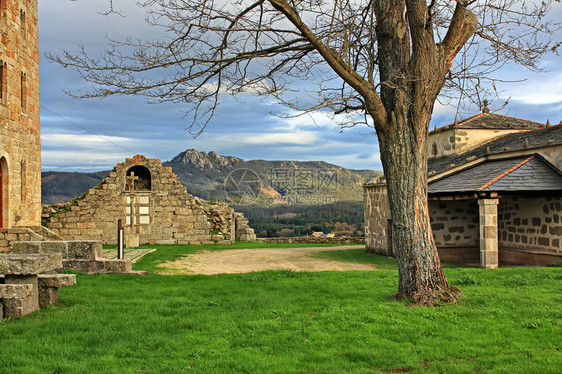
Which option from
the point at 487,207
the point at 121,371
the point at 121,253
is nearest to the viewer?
the point at 121,371

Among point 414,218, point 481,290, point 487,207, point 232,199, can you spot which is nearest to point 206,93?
point 414,218

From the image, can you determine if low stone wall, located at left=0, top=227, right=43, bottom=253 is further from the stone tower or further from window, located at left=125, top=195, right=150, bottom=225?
window, located at left=125, top=195, right=150, bottom=225

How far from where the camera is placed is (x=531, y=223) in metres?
16.1

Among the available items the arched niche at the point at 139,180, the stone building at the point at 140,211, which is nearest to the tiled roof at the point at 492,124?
the stone building at the point at 140,211

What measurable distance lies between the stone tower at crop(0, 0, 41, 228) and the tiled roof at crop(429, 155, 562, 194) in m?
13.8

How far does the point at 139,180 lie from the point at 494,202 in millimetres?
15050

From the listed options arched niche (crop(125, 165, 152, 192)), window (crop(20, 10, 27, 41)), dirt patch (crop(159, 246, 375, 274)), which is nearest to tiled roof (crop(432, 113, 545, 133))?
dirt patch (crop(159, 246, 375, 274))

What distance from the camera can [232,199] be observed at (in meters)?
46.6

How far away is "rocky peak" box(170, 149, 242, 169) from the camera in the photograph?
51094mm

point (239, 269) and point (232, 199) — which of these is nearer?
point (239, 269)

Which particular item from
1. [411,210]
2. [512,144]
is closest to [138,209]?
[512,144]

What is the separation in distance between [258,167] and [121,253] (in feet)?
136

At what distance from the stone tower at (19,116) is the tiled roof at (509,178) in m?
13.8

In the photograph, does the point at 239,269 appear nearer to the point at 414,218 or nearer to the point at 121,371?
the point at 414,218
